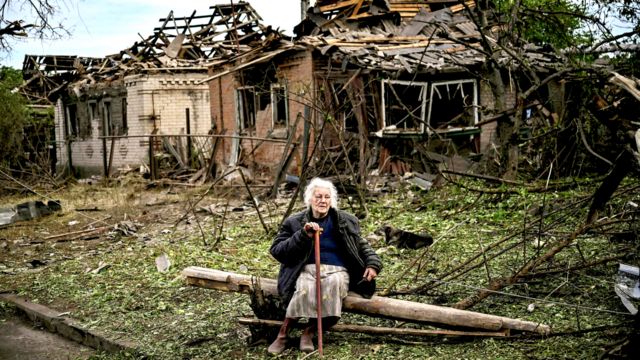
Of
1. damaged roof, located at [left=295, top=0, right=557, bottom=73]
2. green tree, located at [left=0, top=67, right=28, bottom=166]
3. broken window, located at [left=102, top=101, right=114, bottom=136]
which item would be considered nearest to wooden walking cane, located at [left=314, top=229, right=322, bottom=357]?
damaged roof, located at [left=295, top=0, right=557, bottom=73]

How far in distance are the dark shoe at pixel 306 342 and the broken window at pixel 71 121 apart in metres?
25.0

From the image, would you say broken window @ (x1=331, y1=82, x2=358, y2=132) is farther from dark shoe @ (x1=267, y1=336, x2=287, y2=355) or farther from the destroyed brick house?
dark shoe @ (x1=267, y1=336, x2=287, y2=355)

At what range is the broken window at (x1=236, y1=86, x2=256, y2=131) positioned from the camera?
2002 centimetres

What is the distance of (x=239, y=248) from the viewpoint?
995 centimetres

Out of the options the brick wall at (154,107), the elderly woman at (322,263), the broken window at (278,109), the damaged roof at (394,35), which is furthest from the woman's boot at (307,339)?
the brick wall at (154,107)

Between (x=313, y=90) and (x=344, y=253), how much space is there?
1082 cm

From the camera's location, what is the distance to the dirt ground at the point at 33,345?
6590mm

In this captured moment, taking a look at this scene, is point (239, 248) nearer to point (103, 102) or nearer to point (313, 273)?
point (313, 273)

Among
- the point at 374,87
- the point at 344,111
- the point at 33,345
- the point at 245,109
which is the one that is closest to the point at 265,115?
the point at 245,109

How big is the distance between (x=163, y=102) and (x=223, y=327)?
60.0 ft

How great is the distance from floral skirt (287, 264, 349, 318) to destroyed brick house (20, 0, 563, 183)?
653cm

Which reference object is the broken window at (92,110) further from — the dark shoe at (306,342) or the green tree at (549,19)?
the dark shoe at (306,342)

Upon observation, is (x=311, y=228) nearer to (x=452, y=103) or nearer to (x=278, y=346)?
(x=278, y=346)

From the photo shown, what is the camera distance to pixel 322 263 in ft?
17.8
